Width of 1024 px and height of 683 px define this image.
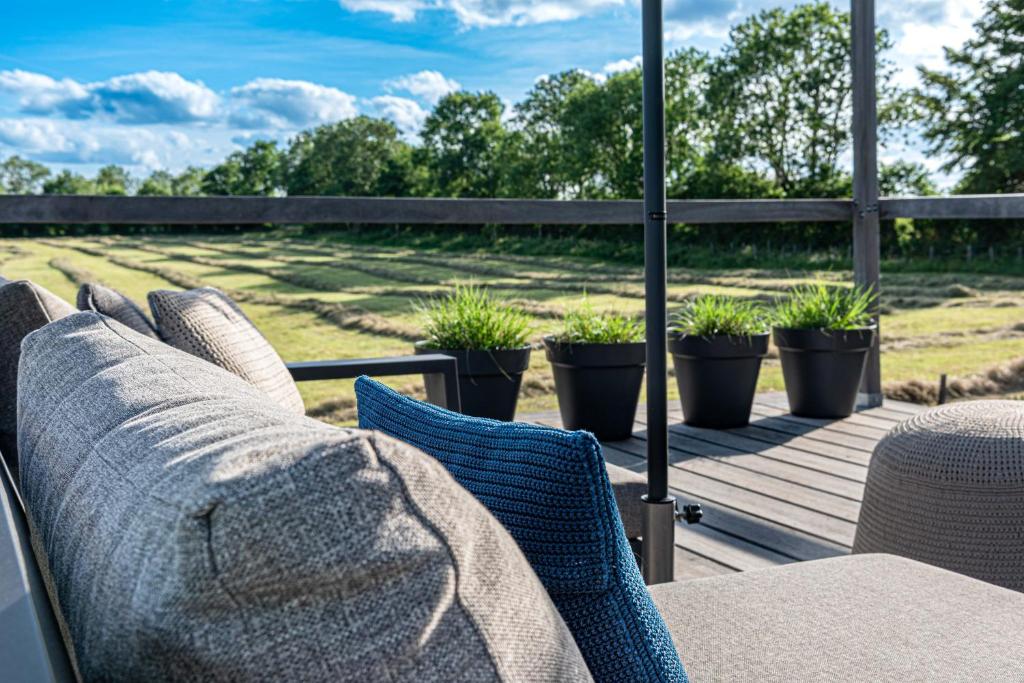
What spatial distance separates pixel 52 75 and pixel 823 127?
7701 millimetres

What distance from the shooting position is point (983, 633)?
109 centimetres

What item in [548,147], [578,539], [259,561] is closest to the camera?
[259,561]

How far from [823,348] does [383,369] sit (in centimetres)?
229

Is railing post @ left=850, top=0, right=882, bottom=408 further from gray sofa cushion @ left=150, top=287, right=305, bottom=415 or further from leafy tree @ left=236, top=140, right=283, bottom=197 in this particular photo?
gray sofa cushion @ left=150, top=287, right=305, bottom=415

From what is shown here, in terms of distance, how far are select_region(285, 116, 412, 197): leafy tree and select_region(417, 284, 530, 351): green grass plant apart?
0.85m

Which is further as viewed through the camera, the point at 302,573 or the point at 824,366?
the point at 824,366

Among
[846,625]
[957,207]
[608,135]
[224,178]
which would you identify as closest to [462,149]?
[608,135]

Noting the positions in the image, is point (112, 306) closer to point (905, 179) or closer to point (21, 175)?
point (21, 175)

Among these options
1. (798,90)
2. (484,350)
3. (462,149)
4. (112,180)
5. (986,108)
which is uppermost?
(798,90)

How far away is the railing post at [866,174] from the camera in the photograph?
4.11 m

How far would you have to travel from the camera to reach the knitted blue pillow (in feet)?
1.95

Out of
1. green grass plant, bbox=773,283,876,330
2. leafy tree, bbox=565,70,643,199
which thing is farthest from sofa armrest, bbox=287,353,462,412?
leafy tree, bbox=565,70,643,199

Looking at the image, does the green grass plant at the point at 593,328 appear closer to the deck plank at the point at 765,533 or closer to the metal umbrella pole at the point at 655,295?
the deck plank at the point at 765,533

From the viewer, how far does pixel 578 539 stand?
60 cm
